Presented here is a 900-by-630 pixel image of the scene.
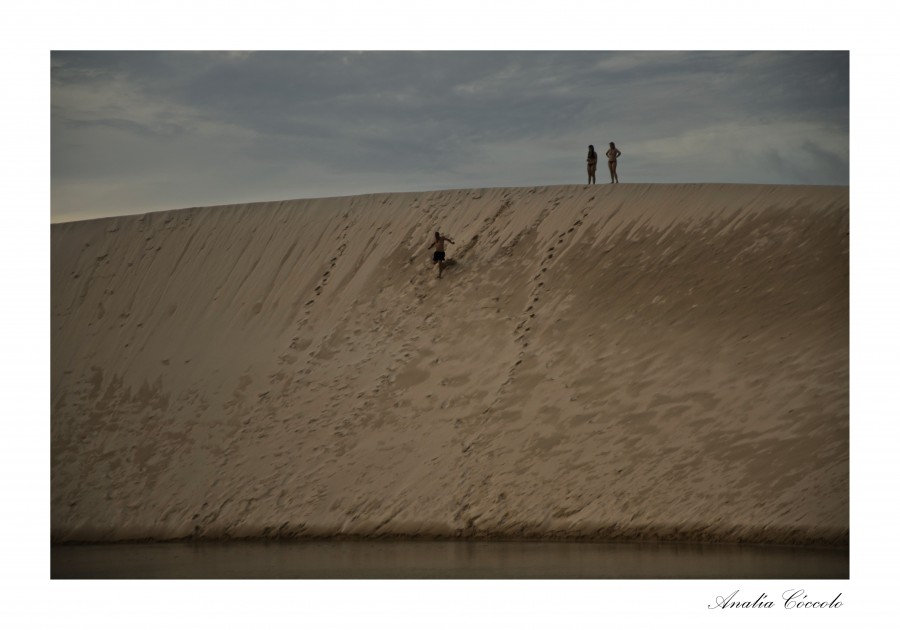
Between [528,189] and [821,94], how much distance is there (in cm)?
846

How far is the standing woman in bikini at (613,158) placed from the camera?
64.4ft

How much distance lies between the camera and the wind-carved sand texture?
1492cm

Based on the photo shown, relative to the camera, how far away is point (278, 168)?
Answer: 1794 cm

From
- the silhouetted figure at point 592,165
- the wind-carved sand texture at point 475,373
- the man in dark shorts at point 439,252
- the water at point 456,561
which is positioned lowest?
the water at point 456,561

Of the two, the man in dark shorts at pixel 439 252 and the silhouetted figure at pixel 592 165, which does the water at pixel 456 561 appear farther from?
the silhouetted figure at pixel 592 165

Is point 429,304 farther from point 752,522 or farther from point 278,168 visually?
point 752,522

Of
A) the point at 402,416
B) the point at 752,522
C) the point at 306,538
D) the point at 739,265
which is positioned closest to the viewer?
the point at 752,522

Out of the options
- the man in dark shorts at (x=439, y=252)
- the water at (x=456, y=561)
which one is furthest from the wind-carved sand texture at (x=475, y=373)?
the water at (x=456, y=561)

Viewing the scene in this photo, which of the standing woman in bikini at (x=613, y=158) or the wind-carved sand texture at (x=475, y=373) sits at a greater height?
the standing woman in bikini at (x=613, y=158)

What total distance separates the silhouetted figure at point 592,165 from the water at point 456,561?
8056 mm

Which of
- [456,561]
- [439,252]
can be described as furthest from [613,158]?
[456,561]

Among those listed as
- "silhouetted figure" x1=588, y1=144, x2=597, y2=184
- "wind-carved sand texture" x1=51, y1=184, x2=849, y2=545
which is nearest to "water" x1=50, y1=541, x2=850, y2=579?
"wind-carved sand texture" x1=51, y1=184, x2=849, y2=545

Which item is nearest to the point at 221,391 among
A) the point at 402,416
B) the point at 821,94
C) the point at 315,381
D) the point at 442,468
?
the point at 315,381

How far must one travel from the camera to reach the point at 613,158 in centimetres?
2022
